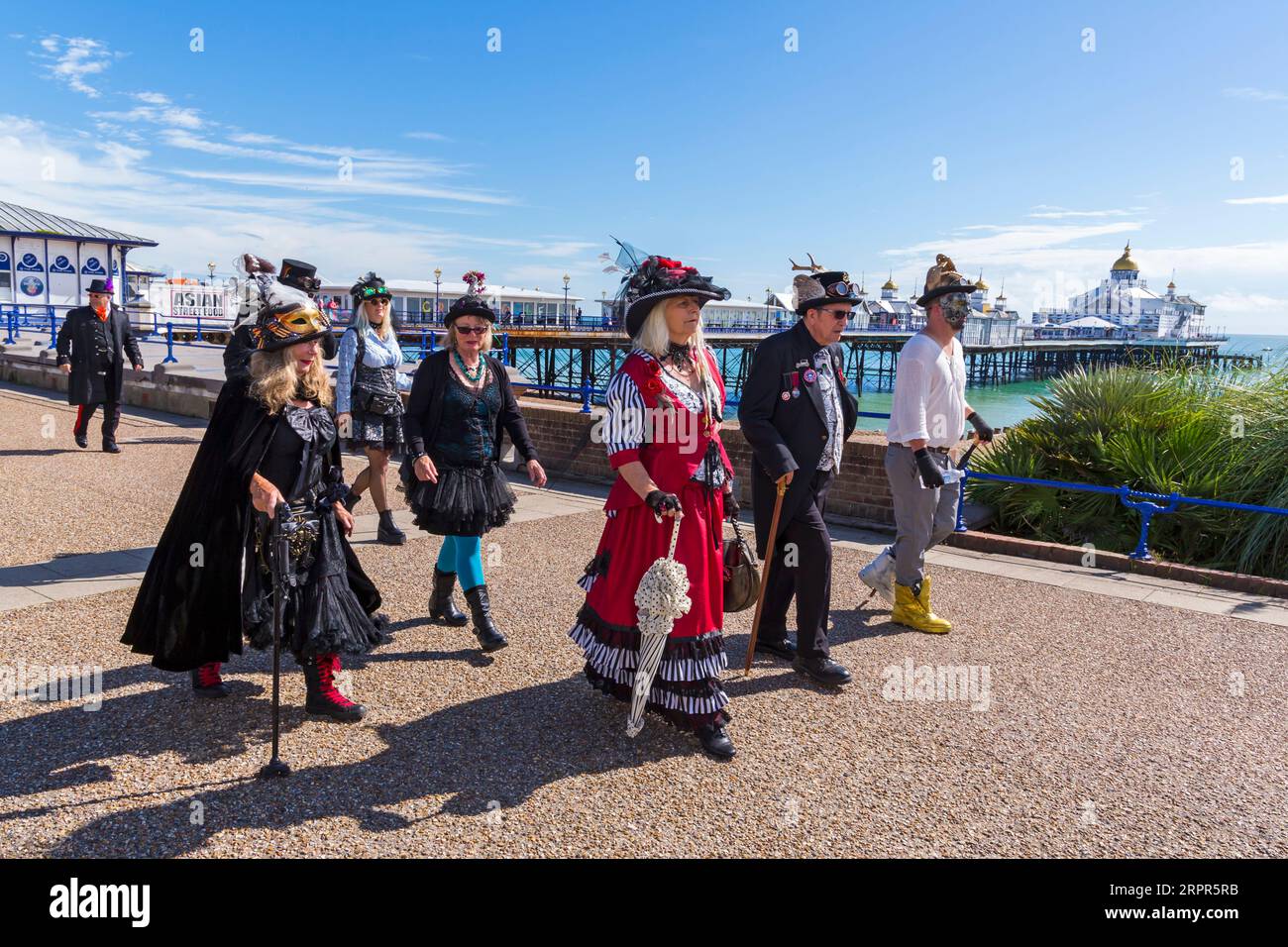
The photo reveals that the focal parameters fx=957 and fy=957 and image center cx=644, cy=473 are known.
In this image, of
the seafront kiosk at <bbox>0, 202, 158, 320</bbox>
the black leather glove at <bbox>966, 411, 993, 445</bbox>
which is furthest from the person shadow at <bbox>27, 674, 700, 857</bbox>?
the seafront kiosk at <bbox>0, 202, 158, 320</bbox>

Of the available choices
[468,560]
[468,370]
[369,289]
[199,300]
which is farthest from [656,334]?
[199,300]

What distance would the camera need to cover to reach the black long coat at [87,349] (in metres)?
11.5

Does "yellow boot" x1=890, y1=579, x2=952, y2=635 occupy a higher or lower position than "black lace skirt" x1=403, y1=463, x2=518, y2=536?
lower

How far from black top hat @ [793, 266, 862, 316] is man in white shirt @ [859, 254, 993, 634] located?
704 millimetres

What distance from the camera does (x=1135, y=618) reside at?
20.9 ft

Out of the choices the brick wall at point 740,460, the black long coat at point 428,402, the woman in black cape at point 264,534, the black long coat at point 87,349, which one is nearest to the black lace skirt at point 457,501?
the black long coat at point 428,402

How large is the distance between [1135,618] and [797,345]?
3.23 m

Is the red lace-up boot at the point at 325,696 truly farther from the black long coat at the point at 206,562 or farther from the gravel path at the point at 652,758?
the black long coat at the point at 206,562

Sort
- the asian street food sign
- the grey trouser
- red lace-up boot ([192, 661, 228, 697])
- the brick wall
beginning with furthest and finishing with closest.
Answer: the asian street food sign
the brick wall
the grey trouser
red lace-up boot ([192, 661, 228, 697])

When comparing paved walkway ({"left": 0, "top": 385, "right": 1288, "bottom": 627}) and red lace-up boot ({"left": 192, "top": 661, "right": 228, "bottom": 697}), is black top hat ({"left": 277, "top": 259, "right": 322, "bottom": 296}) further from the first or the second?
red lace-up boot ({"left": 192, "top": 661, "right": 228, "bottom": 697})

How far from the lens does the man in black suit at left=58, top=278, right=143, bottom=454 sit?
453 inches

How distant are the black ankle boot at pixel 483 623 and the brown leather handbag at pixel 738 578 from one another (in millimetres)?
1486
